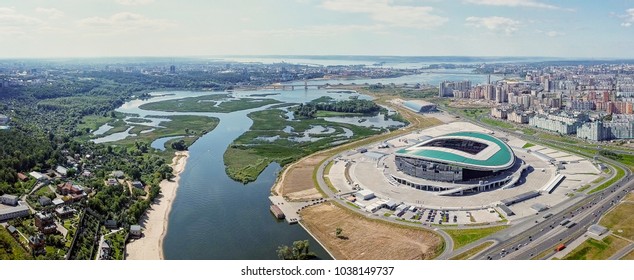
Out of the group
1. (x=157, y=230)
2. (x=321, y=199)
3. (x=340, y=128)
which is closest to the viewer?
(x=157, y=230)

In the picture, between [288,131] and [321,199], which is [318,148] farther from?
[321,199]

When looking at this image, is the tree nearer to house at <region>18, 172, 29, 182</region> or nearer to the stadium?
the stadium

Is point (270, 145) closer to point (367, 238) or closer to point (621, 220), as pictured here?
point (367, 238)

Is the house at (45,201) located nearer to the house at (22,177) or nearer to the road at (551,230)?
the house at (22,177)

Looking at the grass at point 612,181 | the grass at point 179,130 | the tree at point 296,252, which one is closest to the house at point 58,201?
the tree at point 296,252

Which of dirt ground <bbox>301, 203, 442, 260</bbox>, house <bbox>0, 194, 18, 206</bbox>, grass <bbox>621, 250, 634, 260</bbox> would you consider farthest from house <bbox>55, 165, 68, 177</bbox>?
grass <bbox>621, 250, 634, 260</bbox>

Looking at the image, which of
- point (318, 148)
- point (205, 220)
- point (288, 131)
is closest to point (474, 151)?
point (318, 148)

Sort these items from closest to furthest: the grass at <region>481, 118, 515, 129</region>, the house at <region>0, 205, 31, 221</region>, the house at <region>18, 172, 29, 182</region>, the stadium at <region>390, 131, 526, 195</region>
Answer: the house at <region>0, 205, 31, 221</region>, the house at <region>18, 172, 29, 182</region>, the stadium at <region>390, 131, 526, 195</region>, the grass at <region>481, 118, 515, 129</region>
